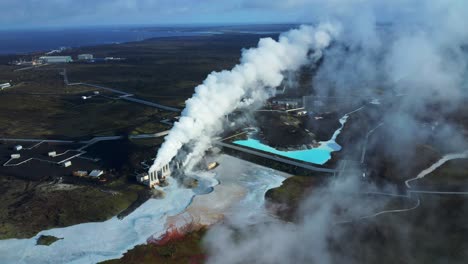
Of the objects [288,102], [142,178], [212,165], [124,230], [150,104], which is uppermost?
[288,102]

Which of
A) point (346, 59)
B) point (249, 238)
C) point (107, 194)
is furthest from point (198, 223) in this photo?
point (346, 59)

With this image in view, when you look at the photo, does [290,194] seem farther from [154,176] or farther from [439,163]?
[439,163]

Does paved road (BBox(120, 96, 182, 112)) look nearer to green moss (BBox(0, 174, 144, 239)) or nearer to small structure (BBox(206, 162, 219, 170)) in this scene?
small structure (BBox(206, 162, 219, 170))

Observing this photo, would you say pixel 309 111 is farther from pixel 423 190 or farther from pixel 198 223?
pixel 198 223

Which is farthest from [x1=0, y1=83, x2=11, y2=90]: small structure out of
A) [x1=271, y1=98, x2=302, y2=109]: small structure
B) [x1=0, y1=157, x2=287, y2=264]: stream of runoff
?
[x1=0, y1=157, x2=287, y2=264]: stream of runoff

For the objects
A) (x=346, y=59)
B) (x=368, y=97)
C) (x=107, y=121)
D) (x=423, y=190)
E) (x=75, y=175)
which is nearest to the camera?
(x=423, y=190)

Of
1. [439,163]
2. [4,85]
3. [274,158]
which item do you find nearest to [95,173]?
[274,158]

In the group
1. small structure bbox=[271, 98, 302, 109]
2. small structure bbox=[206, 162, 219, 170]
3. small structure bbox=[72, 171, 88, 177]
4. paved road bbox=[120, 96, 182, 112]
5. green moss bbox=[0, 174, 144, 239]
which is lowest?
green moss bbox=[0, 174, 144, 239]
